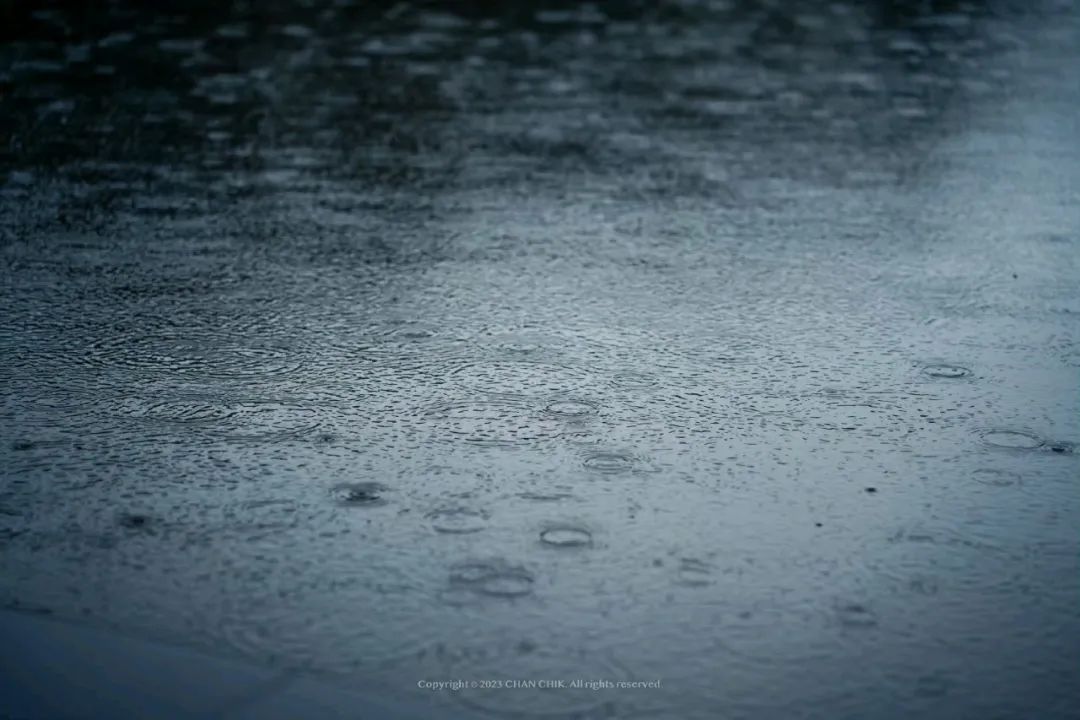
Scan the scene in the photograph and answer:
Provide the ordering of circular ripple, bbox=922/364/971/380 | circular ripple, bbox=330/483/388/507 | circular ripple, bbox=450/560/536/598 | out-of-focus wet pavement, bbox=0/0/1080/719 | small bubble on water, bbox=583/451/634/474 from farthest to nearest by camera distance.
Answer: circular ripple, bbox=922/364/971/380 < small bubble on water, bbox=583/451/634/474 < circular ripple, bbox=330/483/388/507 < circular ripple, bbox=450/560/536/598 < out-of-focus wet pavement, bbox=0/0/1080/719

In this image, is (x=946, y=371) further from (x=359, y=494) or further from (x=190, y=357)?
(x=190, y=357)

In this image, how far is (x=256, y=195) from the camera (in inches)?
196

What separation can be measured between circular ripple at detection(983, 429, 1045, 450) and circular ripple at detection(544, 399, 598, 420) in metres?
0.86

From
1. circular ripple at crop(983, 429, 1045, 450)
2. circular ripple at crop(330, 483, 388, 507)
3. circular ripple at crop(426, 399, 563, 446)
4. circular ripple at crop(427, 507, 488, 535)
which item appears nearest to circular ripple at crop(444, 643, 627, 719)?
circular ripple at crop(427, 507, 488, 535)

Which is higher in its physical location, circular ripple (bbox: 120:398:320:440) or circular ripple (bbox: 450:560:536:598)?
circular ripple (bbox: 120:398:320:440)

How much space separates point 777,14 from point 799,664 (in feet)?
23.1

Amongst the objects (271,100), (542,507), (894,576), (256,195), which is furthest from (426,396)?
(271,100)

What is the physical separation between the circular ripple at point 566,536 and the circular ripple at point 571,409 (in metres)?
0.54

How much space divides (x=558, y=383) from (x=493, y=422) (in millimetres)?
281

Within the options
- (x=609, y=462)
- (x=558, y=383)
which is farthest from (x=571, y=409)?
(x=609, y=462)

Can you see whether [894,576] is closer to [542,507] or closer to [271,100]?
[542,507]

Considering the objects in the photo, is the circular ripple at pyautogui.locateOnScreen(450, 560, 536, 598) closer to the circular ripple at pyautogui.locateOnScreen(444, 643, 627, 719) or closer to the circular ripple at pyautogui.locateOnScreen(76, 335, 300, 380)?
the circular ripple at pyautogui.locateOnScreen(444, 643, 627, 719)

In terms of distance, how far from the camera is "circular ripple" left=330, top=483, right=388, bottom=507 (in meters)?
2.68

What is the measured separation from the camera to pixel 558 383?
328 centimetres
